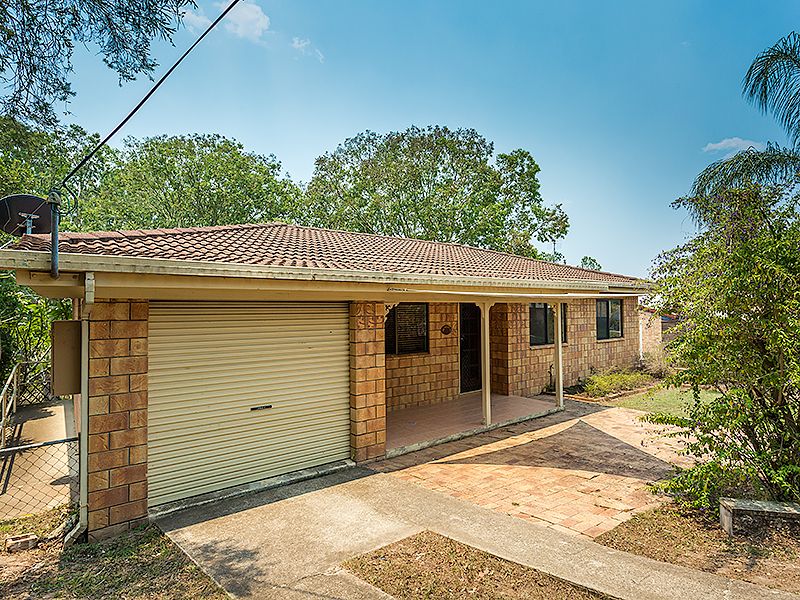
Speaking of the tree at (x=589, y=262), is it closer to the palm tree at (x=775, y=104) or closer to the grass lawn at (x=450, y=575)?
the palm tree at (x=775, y=104)

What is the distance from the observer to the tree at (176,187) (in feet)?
79.7

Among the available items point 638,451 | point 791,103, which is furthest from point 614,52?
point 638,451

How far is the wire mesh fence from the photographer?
223 inches

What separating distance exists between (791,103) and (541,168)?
1750 centimetres

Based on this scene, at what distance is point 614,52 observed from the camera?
452 inches

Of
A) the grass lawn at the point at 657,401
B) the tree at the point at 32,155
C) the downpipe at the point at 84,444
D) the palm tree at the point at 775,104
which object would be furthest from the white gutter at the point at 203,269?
the palm tree at the point at 775,104

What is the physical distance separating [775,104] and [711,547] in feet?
32.8

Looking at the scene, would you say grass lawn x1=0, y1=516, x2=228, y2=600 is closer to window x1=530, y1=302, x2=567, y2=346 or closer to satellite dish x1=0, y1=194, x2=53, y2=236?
satellite dish x1=0, y1=194, x2=53, y2=236

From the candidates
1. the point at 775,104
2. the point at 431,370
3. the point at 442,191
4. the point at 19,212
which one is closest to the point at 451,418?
the point at 431,370

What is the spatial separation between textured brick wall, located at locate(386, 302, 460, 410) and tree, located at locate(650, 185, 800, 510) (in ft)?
18.2

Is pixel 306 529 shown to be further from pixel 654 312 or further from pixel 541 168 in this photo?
pixel 541 168

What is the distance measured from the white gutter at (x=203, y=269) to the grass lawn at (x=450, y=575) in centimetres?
295

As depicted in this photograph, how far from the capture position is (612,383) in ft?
41.0

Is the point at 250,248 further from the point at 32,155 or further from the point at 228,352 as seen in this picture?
the point at 32,155
